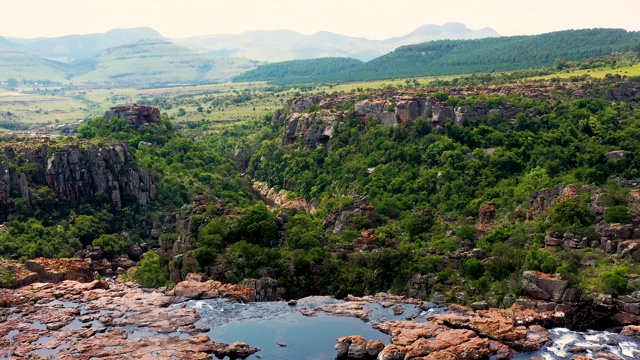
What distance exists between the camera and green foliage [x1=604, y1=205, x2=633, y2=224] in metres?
68.2

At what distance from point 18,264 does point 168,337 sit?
2568 centimetres

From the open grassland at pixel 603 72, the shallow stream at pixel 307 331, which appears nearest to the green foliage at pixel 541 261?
the shallow stream at pixel 307 331

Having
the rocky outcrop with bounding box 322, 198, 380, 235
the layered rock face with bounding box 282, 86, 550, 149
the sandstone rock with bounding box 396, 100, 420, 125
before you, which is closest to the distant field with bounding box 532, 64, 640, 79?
the layered rock face with bounding box 282, 86, 550, 149

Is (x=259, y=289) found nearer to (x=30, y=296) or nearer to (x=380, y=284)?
(x=380, y=284)

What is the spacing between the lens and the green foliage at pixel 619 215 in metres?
68.2

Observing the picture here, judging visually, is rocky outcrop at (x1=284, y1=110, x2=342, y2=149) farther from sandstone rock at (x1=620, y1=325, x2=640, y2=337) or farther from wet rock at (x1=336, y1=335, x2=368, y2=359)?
sandstone rock at (x1=620, y1=325, x2=640, y2=337)

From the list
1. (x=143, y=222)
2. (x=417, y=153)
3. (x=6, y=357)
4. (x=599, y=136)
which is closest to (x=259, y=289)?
(x=6, y=357)

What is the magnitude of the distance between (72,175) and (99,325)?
46106mm

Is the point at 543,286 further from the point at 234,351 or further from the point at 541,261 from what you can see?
the point at 234,351

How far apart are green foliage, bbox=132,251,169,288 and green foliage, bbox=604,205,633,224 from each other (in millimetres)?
40220

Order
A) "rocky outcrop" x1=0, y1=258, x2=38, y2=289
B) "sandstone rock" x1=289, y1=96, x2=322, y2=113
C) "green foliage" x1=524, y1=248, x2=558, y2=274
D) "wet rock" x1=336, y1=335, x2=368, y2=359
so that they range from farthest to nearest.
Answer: "sandstone rock" x1=289, y1=96, x2=322, y2=113 → "rocky outcrop" x1=0, y1=258, x2=38, y2=289 → "green foliage" x1=524, y1=248, x2=558, y2=274 → "wet rock" x1=336, y1=335, x2=368, y2=359

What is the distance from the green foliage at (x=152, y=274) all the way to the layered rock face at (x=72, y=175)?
22.1 m

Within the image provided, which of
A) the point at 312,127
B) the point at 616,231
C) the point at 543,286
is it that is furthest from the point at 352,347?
the point at 312,127

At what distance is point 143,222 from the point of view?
98875 mm
